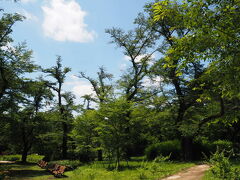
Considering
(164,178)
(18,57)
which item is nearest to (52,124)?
(18,57)

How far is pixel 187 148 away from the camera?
18.0m

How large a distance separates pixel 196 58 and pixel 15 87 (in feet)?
61.3

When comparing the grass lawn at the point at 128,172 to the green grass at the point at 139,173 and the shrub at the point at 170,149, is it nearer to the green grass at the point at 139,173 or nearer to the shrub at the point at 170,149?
the green grass at the point at 139,173

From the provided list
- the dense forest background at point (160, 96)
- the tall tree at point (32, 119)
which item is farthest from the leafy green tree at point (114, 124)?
the tall tree at point (32, 119)

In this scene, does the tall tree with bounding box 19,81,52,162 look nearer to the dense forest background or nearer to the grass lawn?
the dense forest background

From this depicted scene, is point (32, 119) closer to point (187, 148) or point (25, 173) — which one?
point (25, 173)

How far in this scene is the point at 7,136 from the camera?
3023cm

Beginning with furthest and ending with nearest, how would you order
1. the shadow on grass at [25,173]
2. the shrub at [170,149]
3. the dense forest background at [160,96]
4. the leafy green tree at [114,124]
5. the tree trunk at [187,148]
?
the shrub at [170,149] < the tree trunk at [187,148] < the shadow on grass at [25,173] < the leafy green tree at [114,124] < the dense forest background at [160,96]

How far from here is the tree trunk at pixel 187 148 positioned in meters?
17.7

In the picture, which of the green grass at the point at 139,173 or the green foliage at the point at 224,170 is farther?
the green grass at the point at 139,173

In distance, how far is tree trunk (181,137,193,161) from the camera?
17.7 m

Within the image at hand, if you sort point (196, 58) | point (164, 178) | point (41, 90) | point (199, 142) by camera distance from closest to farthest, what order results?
point (196, 58) → point (164, 178) → point (199, 142) → point (41, 90)

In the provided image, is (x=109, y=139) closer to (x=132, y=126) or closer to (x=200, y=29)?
(x=132, y=126)

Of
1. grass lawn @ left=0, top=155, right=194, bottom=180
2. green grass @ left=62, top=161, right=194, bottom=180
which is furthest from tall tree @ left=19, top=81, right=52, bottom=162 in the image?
green grass @ left=62, top=161, right=194, bottom=180
